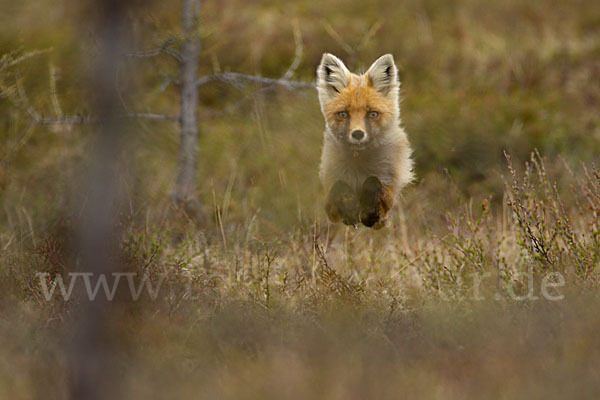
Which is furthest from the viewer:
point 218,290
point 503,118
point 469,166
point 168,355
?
point 503,118

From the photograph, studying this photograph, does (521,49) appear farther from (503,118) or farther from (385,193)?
(385,193)

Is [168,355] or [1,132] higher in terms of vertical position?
[1,132]

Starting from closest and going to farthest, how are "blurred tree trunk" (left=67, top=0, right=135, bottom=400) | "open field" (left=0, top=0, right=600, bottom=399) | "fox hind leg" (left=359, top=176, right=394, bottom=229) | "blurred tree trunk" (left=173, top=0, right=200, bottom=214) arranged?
"blurred tree trunk" (left=67, top=0, right=135, bottom=400), "open field" (left=0, top=0, right=600, bottom=399), "fox hind leg" (left=359, top=176, right=394, bottom=229), "blurred tree trunk" (left=173, top=0, right=200, bottom=214)

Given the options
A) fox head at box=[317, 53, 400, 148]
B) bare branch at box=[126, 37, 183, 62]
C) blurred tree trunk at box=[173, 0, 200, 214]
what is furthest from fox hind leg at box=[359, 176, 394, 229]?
blurred tree trunk at box=[173, 0, 200, 214]

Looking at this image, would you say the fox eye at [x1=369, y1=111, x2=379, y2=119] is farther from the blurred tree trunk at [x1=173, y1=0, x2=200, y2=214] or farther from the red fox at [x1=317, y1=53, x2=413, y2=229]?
the blurred tree trunk at [x1=173, y1=0, x2=200, y2=214]

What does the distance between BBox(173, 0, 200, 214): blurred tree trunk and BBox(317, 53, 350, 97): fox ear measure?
2502mm

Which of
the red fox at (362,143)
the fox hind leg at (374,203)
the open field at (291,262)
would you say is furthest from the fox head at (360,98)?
the open field at (291,262)

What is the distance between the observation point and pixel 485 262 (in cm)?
525

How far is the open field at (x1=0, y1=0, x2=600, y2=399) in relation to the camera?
3.24m

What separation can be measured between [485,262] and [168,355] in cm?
267

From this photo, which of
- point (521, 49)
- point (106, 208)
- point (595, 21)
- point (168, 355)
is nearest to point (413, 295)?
point (168, 355)

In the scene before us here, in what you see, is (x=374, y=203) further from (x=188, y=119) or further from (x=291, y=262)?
(x=188, y=119)

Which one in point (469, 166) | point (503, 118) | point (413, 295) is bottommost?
point (413, 295)

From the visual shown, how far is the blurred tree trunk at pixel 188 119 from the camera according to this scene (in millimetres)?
6742
